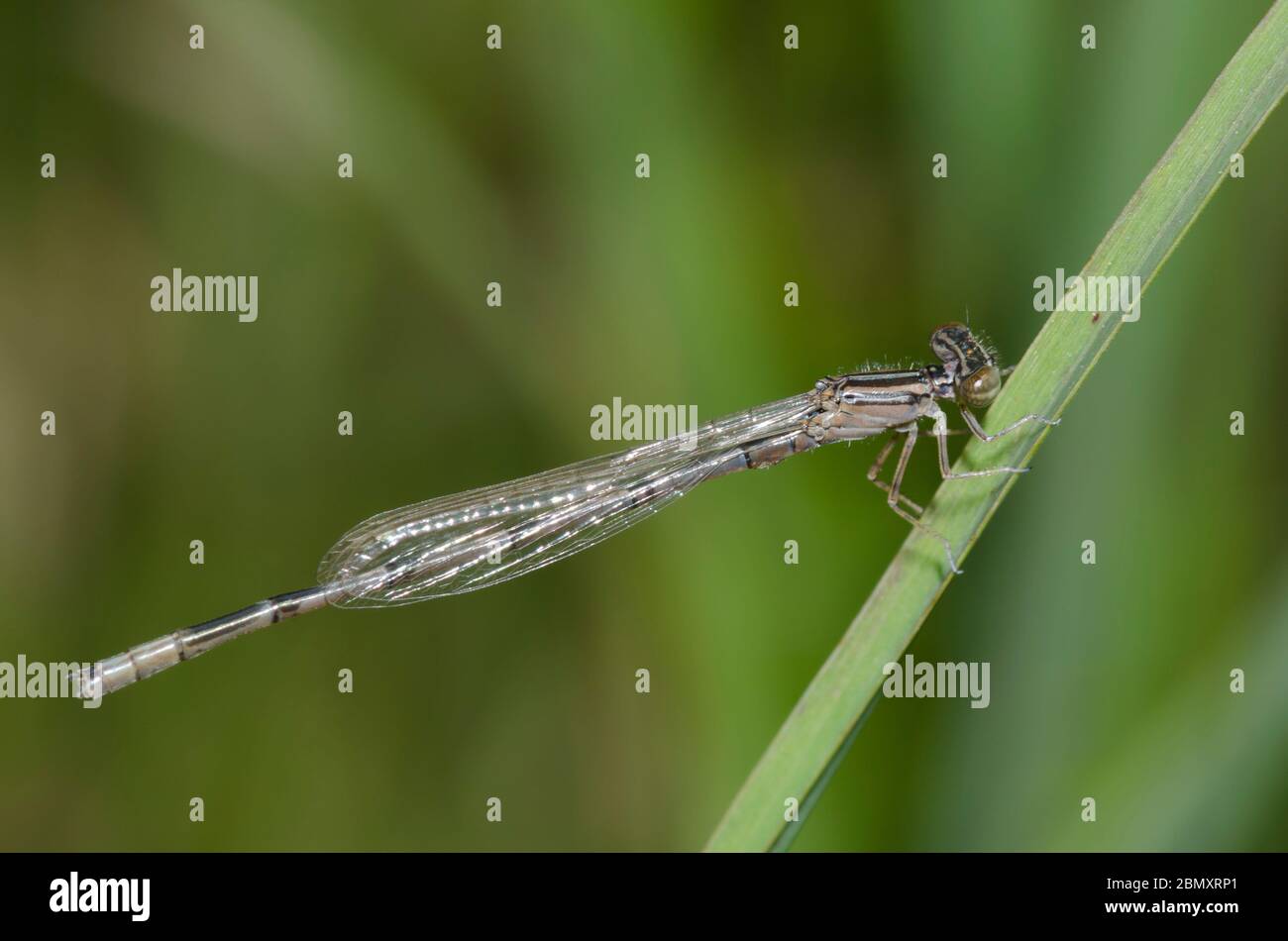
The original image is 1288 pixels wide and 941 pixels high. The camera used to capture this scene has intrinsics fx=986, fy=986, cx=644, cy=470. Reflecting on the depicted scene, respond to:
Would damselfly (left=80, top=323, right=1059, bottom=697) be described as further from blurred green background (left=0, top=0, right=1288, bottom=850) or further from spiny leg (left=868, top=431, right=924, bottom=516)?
Result: blurred green background (left=0, top=0, right=1288, bottom=850)

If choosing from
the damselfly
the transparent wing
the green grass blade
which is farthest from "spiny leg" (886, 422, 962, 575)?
the transparent wing

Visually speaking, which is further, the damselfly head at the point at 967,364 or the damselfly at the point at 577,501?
the damselfly at the point at 577,501

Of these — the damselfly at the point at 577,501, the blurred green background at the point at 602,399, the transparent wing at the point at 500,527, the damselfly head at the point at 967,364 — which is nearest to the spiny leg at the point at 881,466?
the damselfly at the point at 577,501

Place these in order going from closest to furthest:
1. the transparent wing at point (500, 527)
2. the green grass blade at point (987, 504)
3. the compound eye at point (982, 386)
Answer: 1. the green grass blade at point (987, 504)
2. the compound eye at point (982, 386)
3. the transparent wing at point (500, 527)

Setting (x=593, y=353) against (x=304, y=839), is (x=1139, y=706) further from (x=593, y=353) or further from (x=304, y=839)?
(x=304, y=839)

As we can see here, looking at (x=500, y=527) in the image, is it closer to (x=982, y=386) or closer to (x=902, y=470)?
(x=902, y=470)

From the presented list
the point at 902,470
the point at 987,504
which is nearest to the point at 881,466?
the point at 902,470

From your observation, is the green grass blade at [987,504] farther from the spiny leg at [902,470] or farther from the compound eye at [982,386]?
the compound eye at [982,386]
